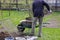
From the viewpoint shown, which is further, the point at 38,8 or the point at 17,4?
the point at 17,4

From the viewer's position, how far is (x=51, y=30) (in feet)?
45.2

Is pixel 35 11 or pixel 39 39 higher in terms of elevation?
pixel 35 11

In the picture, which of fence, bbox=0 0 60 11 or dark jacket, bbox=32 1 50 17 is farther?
fence, bbox=0 0 60 11

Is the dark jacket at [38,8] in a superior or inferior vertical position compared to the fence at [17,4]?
superior

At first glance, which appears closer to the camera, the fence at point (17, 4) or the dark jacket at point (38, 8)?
the dark jacket at point (38, 8)

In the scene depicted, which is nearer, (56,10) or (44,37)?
(44,37)

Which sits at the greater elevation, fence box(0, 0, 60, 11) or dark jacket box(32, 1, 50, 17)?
dark jacket box(32, 1, 50, 17)

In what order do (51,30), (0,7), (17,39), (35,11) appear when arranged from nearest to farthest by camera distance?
1. (17,39)
2. (35,11)
3. (51,30)
4. (0,7)

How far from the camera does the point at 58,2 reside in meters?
23.9

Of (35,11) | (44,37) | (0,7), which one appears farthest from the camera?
(0,7)

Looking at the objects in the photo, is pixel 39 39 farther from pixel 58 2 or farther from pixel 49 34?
pixel 58 2

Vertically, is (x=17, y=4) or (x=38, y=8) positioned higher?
(x=38, y=8)

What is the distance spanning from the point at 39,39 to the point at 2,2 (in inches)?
435

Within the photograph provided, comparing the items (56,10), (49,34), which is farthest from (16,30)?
(56,10)
